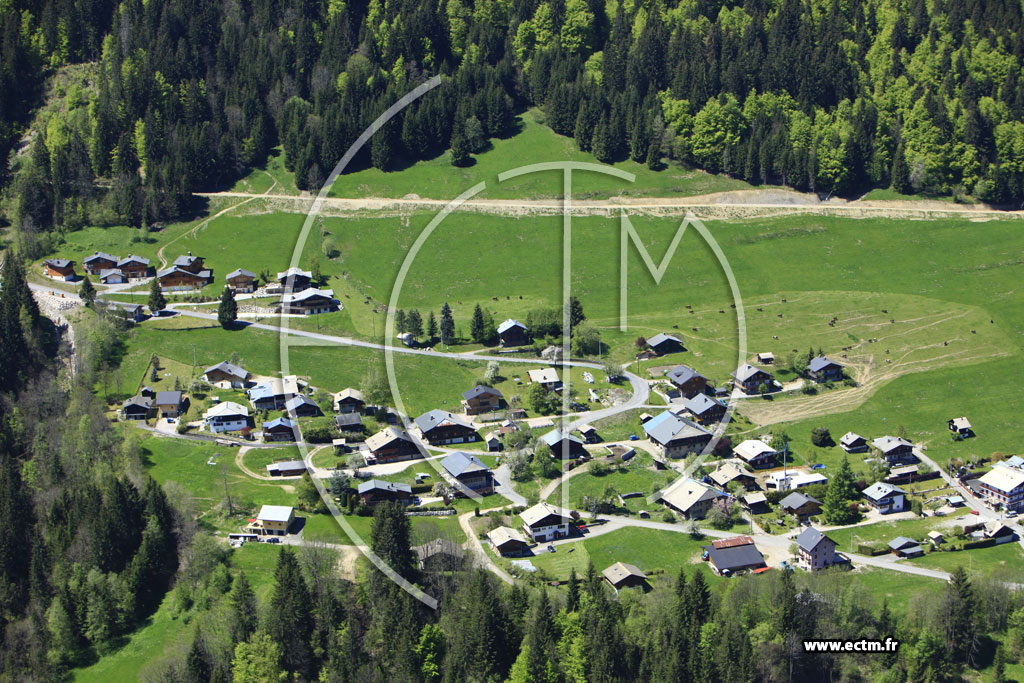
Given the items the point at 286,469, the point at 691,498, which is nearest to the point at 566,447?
the point at 691,498

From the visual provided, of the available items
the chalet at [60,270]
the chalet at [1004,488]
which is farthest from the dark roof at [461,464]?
the chalet at [60,270]

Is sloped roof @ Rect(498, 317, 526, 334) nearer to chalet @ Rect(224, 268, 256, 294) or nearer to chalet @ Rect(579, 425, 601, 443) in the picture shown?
chalet @ Rect(579, 425, 601, 443)

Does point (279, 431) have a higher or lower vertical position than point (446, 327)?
lower

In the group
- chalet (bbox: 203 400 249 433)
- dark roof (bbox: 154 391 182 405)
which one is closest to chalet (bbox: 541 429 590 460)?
chalet (bbox: 203 400 249 433)

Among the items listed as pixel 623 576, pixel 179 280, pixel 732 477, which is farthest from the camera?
pixel 179 280

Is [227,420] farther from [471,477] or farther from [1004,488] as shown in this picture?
[1004,488]

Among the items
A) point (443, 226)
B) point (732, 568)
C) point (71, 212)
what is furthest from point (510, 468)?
point (71, 212)

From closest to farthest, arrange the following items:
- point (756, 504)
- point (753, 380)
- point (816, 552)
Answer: point (816, 552) → point (756, 504) → point (753, 380)

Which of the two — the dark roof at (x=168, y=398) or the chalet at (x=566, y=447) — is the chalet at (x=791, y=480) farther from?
the dark roof at (x=168, y=398)

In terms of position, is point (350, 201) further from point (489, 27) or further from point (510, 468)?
point (510, 468)
